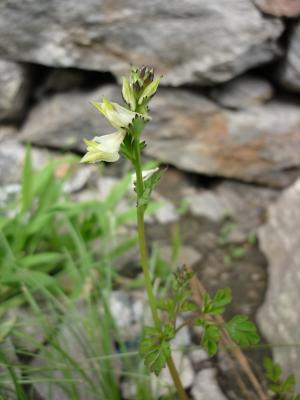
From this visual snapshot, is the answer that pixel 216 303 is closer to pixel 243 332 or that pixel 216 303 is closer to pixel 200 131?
pixel 243 332

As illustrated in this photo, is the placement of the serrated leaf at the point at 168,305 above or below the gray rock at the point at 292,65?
below

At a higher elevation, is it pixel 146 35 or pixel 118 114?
pixel 118 114

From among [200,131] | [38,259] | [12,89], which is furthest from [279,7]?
[38,259]

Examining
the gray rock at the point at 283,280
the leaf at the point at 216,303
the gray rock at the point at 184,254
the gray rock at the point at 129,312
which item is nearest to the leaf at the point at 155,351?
the leaf at the point at 216,303

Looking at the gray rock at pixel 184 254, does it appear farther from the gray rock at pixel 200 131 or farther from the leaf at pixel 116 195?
the gray rock at pixel 200 131

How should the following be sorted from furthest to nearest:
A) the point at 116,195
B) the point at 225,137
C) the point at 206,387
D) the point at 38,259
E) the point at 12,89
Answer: the point at 225,137 → the point at 12,89 → the point at 116,195 → the point at 38,259 → the point at 206,387

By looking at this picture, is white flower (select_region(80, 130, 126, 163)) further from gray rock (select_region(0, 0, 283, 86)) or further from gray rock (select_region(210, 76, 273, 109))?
gray rock (select_region(210, 76, 273, 109))

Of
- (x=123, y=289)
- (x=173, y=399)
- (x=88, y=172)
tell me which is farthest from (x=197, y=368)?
(x=88, y=172)

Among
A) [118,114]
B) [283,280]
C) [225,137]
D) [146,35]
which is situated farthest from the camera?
[225,137]
